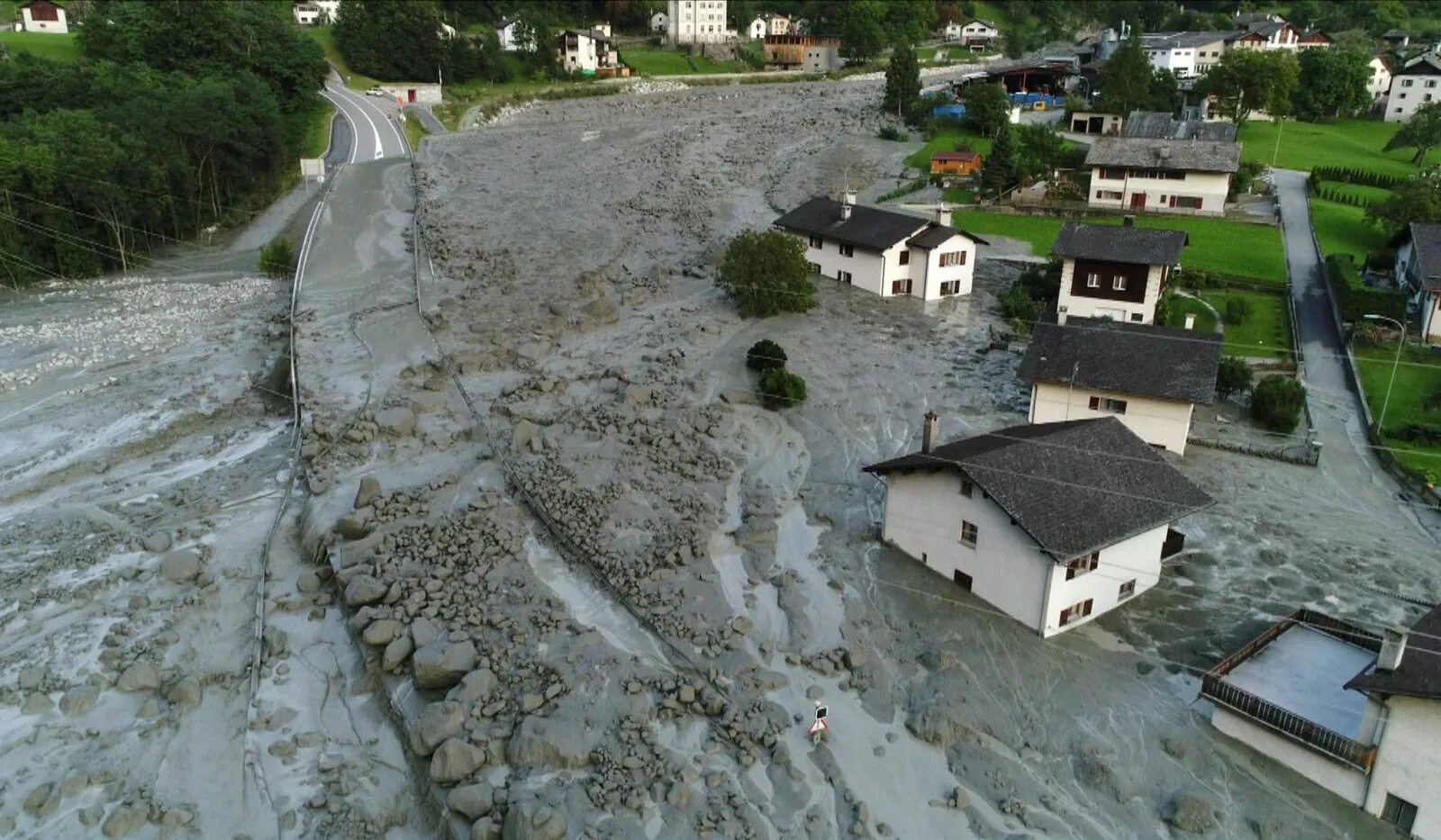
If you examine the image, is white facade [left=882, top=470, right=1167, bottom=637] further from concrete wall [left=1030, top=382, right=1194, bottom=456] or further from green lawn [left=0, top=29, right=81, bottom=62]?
green lawn [left=0, top=29, right=81, bottom=62]

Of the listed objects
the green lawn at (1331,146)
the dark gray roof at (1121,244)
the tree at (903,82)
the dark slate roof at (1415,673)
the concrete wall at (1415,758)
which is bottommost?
the concrete wall at (1415,758)

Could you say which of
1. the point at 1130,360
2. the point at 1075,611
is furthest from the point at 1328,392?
the point at 1075,611

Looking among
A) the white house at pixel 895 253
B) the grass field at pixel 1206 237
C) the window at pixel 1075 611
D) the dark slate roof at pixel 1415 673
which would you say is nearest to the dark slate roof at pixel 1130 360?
the window at pixel 1075 611

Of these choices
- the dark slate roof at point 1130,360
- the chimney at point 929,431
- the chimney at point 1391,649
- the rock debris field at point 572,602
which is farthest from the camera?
the dark slate roof at point 1130,360

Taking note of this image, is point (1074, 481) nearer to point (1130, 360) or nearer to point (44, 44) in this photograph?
point (1130, 360)

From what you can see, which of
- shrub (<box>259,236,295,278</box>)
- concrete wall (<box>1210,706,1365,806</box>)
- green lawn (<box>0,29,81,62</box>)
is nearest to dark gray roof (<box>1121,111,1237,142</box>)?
shrub (<box>259,236,295,278</box>)

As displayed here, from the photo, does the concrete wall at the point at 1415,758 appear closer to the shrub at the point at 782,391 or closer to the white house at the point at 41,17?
the shrub at the point at 782,391
